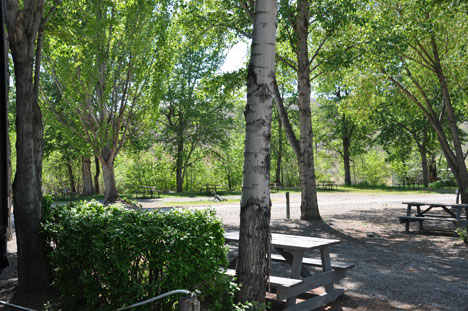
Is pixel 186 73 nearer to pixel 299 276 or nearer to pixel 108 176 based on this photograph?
pixel 108 176

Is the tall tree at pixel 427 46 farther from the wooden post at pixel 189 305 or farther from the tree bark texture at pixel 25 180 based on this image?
the wooden post at pixel 189 305

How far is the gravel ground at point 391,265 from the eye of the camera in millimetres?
5746

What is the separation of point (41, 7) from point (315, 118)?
4382 cm

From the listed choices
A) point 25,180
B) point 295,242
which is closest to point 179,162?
point 25,180

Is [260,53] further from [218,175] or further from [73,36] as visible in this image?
[218,175]

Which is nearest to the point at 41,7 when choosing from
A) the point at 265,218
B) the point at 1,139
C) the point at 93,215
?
the point at 93,215

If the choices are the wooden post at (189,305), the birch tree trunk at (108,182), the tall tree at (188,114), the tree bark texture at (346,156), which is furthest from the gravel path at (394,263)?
the tree bark texture at (346,156)

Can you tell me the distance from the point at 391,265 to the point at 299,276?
3.53m

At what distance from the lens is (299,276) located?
17.1 ft

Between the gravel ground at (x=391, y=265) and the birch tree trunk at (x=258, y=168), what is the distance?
57 centimetres

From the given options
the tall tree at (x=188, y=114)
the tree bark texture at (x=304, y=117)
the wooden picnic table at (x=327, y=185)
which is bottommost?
the wooden picnic table at (x=327, y=185)

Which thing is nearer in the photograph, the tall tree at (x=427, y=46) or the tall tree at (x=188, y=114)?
the tall tree at (x=427, y=46)

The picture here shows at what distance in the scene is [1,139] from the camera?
194 centimetres

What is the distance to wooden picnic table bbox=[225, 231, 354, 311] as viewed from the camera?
16.5 feet
